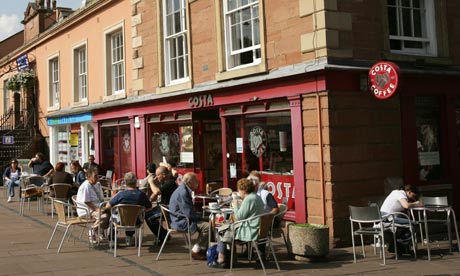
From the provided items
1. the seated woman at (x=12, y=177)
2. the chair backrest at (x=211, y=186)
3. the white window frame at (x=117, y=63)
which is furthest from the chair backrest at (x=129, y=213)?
the seated woman at (x=12, y=177)

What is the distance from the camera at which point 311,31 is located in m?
9.66

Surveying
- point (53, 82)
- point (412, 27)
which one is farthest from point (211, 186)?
point (53, 82)

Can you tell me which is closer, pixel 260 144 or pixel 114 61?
pixel 260 144

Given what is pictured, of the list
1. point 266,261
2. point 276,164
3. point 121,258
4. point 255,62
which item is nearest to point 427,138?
point 276,164

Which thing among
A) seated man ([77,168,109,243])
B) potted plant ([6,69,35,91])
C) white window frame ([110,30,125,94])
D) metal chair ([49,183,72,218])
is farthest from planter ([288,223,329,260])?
→ potted plant ([6,69,35,91])

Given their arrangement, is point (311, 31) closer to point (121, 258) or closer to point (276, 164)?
point (276, 164)

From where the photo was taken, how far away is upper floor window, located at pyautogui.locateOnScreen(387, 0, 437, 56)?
10.8 m

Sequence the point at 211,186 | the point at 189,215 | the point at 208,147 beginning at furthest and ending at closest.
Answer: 1. the point at 208,147
2. the point at 211,186
3. the point at 189,215

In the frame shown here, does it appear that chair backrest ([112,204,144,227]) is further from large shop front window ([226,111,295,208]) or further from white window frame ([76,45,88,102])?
white window frame ([76,45,88,102])

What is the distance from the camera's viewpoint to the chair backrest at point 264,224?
7.36 m

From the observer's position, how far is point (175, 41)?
14102 millimetres

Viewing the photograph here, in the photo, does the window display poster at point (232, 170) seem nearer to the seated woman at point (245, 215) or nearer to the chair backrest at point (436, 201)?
the seated woman at point (245, 215)

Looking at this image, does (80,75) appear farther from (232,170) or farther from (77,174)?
(232,170)

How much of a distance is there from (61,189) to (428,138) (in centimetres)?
830
